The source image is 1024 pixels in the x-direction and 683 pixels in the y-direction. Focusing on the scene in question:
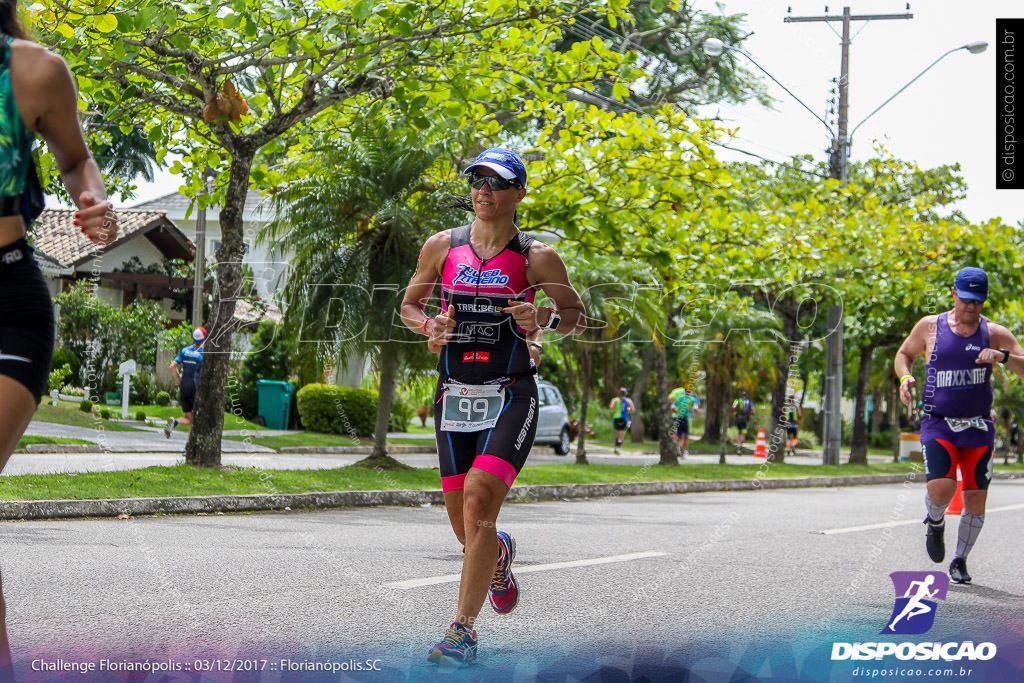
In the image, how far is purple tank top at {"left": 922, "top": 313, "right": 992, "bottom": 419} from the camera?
7434 millimetres

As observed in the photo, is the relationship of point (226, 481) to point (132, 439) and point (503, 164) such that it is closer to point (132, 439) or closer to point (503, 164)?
point (132, 439)

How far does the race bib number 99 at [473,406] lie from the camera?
184 inches

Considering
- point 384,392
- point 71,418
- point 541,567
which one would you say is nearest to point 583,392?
point 384,392

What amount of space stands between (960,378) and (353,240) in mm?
10132

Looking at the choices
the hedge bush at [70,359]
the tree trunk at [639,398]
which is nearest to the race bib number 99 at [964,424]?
the hedge bush at [70,359]

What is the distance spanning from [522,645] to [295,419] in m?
22.2

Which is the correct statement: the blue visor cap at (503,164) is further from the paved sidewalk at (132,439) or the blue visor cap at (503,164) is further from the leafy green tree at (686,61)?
the leafy green tree at (686,61)

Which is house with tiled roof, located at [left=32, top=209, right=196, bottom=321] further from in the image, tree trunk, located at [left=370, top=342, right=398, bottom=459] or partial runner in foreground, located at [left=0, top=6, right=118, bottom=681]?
partial runner in foreground, located at [left=0, top=6, right=118, bottom=681]

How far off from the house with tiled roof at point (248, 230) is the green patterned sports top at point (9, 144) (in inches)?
525

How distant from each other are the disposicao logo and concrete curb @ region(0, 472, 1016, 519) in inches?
258

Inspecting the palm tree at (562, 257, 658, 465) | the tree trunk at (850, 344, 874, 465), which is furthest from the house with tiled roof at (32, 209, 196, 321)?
the tree trunk at (850, 344, 874, 465)

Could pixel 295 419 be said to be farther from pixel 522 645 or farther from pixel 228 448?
pixel 522 645

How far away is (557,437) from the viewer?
2861 centimetres

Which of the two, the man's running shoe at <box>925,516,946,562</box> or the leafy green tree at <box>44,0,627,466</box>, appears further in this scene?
the leafy green tree at <box>44,0,627,466</box>
